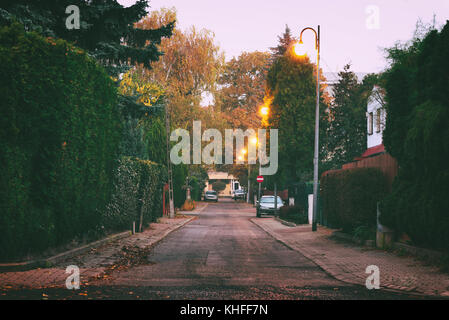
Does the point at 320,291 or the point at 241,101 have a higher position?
the point at 241,101

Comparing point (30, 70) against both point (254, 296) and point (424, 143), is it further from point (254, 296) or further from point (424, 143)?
point (424, 143)

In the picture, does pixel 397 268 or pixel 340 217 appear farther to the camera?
pixel 340 217

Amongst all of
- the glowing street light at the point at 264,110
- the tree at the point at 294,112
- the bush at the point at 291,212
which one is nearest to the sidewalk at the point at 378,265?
the bush at the point at 291,212

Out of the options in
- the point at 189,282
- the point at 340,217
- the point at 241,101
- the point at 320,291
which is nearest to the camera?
the point at 320,291

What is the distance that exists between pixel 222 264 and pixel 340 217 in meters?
7.17

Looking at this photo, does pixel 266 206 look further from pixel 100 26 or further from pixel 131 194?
pixel 100 26

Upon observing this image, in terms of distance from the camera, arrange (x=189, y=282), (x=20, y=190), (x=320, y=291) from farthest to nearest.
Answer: (x=20, y=190), (x=189, y=282), (x=320, y=291)

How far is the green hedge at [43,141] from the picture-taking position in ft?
31.9

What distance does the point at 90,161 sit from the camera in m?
13.3

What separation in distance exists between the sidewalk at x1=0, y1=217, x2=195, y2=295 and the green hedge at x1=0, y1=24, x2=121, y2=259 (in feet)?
1.99

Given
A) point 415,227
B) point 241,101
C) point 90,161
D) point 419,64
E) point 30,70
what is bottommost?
point 415,227

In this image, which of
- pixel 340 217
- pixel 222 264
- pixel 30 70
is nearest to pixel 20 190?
pixel 30 70

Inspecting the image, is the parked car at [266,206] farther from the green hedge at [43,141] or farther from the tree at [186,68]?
the green hedge at [43,141]

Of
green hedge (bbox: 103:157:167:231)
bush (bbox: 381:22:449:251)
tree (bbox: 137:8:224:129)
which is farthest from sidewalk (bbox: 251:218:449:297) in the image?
tree (bbox: 137:8:224:129)
